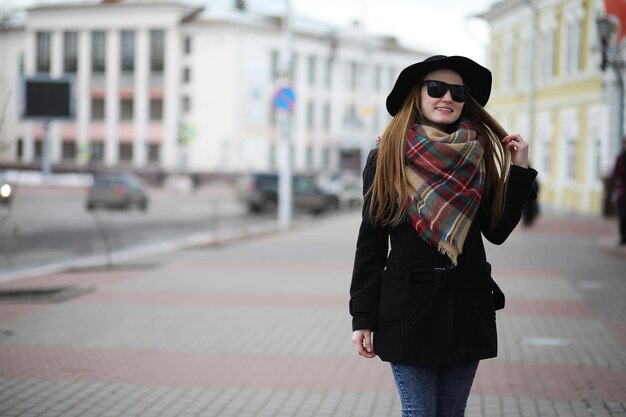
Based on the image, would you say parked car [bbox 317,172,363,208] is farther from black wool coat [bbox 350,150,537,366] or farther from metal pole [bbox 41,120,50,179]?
black wool coat [bbox 350,150,537,366]

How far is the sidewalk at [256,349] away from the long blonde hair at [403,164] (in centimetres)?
265

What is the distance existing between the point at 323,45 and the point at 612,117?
160 feet

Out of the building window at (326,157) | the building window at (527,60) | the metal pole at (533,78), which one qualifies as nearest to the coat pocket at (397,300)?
the metal pole at (533,78)

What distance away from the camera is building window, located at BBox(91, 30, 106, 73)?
73.8 m

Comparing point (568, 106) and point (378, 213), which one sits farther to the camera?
point (568, 106)

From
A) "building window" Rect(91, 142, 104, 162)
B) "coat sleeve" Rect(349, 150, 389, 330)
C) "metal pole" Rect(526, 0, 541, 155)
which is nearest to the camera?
"coat sleeve" Rect(349, 150, 389, 330)

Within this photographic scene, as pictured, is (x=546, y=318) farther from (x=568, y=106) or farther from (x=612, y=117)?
(x=568, y=106)

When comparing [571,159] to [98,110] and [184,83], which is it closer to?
[184,83]

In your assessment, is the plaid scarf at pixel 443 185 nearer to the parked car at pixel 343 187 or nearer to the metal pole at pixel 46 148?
the parked car at pixel 343 187

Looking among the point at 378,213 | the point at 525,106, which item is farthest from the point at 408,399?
the point at 525,106

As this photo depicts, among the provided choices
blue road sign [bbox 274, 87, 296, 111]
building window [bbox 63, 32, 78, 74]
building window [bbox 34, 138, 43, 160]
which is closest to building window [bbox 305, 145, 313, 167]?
building window [bbox 63, 32, 78, 74]

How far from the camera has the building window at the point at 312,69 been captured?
74.8 m

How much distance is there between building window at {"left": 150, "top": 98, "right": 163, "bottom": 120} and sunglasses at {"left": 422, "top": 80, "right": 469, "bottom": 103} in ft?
227

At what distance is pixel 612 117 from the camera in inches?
1114
